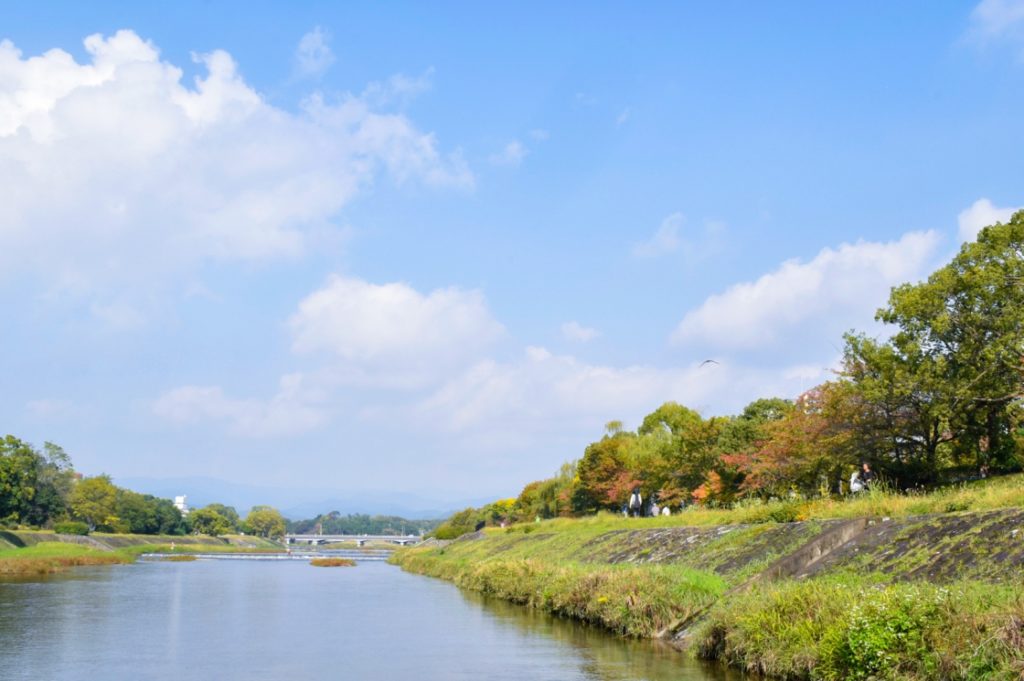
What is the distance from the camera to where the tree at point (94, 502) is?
146m

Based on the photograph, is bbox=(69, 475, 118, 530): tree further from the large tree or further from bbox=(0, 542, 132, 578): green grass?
the large tree

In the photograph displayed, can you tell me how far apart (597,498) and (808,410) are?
39381 millimetres

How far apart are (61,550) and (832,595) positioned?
86.2 meters

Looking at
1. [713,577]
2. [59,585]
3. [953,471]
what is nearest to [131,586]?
[59,585]

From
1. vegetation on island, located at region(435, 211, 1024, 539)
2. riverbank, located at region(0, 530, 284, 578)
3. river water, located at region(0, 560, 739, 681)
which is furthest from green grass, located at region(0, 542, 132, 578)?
vegetation on island, located at region(435, 211, 1024, 539)

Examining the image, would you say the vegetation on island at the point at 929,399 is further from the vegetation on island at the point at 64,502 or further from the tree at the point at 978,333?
the vegetation on island at the point at 64,502

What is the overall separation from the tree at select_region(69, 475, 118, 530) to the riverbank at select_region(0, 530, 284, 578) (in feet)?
→ 23.9

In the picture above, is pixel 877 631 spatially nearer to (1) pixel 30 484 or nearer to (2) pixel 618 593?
(2) pixel 618 593

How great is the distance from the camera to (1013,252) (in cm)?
4125

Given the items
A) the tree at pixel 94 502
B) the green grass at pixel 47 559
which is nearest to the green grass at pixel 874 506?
the green grass at pixel 47 559

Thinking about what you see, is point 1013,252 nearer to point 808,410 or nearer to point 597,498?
point 808,410

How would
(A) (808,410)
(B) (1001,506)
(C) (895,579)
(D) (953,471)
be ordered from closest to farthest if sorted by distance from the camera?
1. (C) (895,579)
2. (B) (1001,506)
3. (D) (953,471)
4. (A) (808,410)

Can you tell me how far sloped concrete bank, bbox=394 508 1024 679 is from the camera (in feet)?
44.9

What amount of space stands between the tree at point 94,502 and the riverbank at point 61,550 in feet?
23.9
